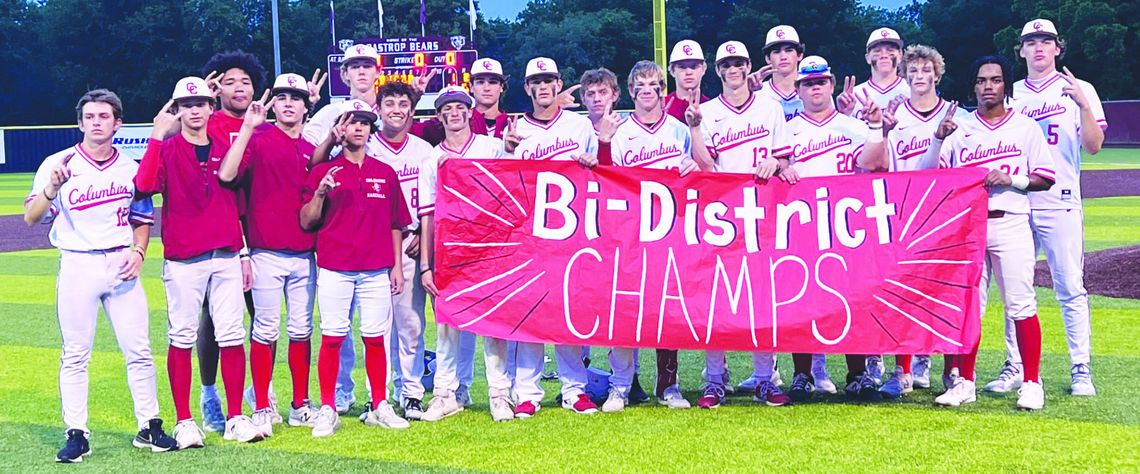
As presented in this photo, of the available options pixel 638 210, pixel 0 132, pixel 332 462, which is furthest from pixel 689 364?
pixel 0 132

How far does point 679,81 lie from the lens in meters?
8.17

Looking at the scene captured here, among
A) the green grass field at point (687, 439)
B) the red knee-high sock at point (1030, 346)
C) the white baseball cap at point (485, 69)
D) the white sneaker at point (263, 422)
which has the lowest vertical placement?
the green grass field at point (687, 439)

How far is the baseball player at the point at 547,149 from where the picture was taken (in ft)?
25.1

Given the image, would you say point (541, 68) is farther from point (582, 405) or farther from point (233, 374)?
point (233, 374)

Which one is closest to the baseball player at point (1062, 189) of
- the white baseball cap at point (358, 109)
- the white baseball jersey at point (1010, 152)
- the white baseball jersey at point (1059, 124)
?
the white baseball jersey at point (1059, 124)

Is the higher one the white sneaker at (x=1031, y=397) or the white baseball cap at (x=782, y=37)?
the white baseball cap at (x=782, y=37)

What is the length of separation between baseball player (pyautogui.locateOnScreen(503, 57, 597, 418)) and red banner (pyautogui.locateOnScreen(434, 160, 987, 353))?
0.14m

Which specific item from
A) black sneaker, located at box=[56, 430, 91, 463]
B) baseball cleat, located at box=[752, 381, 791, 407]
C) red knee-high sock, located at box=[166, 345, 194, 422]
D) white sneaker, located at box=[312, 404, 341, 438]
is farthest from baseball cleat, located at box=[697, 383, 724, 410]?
black sneaker, located at box=[56, 430, 91, 463]

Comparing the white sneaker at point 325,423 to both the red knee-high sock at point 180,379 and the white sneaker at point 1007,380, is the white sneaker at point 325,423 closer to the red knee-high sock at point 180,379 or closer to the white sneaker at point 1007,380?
the red knee-high sock at point 180,379

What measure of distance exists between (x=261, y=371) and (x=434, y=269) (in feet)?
3.71

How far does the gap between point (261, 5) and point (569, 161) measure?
65.8 metres

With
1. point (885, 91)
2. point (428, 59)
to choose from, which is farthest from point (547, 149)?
point (428, 59)

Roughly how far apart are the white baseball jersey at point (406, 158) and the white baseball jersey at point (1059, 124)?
3.62 m

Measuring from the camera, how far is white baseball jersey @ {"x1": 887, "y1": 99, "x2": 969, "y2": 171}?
786 cm
